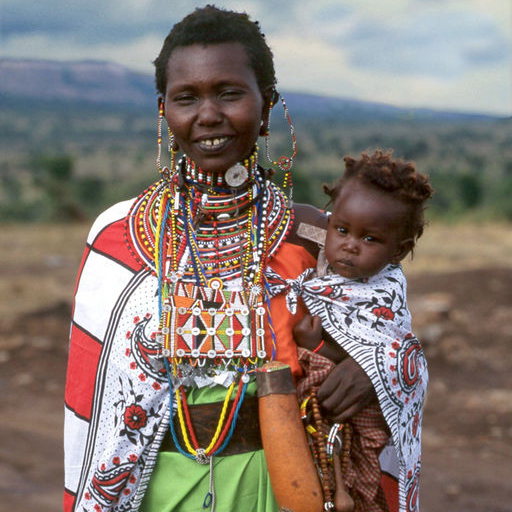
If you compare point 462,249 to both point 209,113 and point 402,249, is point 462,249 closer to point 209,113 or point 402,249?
point 402,249

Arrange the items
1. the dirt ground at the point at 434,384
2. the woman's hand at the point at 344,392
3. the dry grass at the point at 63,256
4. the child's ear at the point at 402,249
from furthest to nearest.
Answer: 1. the dry grass at the point at 63,256
2. the dirt ground at the point at 434,384
3. the child's ear at the point at 402,249
4. the woman's hand at the point at 344,392

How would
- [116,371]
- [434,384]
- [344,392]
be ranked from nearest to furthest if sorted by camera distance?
[344,392] → [116,371] → [434,384]

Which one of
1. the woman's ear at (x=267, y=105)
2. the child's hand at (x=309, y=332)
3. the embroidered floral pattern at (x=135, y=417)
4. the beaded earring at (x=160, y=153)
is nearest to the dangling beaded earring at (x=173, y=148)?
the beaded earring at (x=160, y=153)

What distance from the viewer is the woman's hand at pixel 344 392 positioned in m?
2.13

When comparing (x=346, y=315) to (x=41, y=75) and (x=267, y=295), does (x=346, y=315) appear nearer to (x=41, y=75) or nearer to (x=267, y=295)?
(x=267, y=295)

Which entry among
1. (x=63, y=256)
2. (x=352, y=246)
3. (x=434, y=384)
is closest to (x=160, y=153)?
(x=352, y=246)

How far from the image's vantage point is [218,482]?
221 cm

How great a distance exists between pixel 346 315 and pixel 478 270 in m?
8.26

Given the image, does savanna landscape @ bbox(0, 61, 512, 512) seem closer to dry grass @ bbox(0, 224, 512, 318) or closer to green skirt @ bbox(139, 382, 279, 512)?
dry grass @ bbox(0, 224, 512, 318)

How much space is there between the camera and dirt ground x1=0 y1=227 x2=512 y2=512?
5281 millimetres

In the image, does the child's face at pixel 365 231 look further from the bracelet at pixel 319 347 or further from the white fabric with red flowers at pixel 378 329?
the bracelet at pixel 319 347

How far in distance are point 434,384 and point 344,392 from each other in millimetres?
5151

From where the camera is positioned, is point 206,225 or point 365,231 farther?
point 206,225

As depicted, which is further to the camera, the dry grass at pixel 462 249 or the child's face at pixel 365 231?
the dry grass at pixel 462 249
